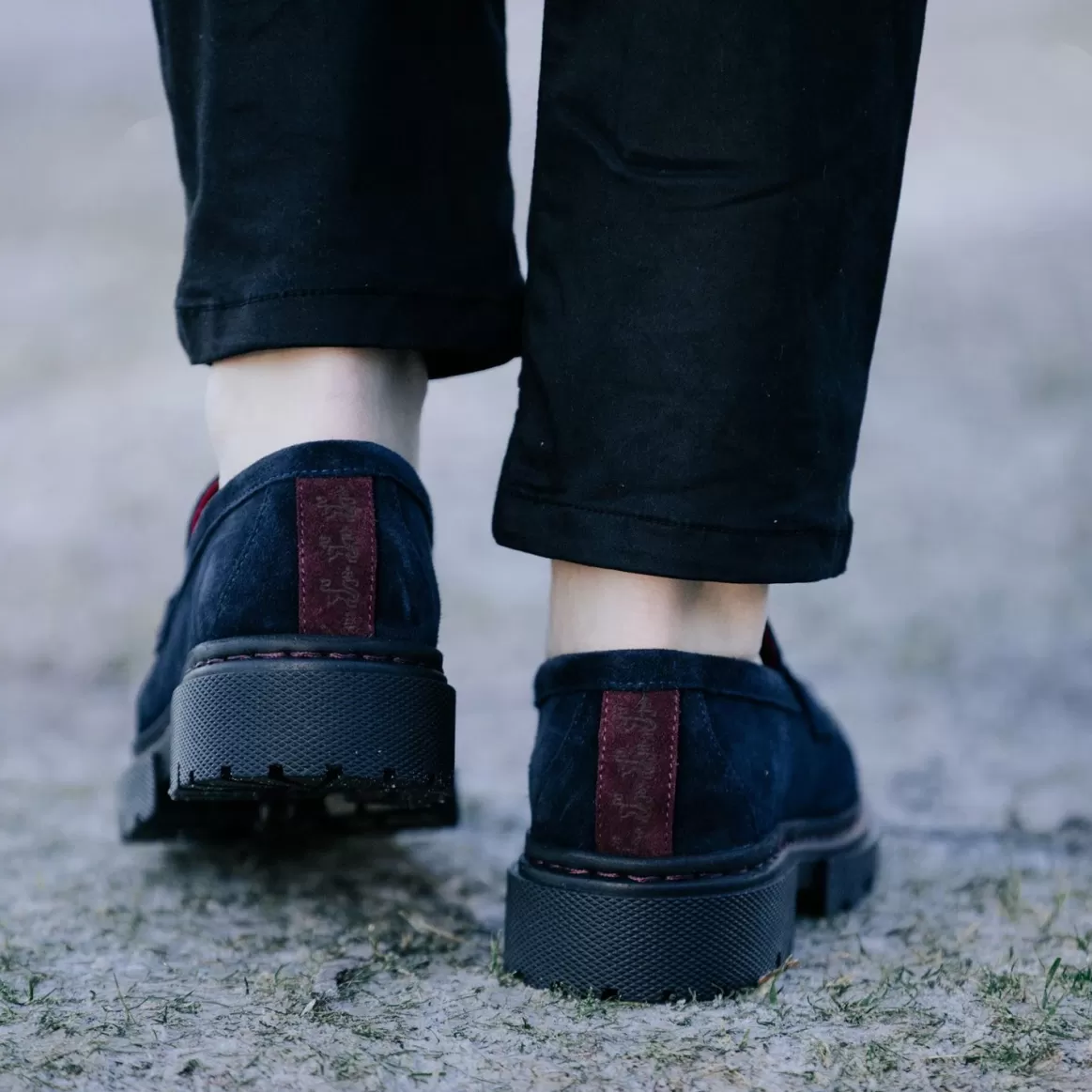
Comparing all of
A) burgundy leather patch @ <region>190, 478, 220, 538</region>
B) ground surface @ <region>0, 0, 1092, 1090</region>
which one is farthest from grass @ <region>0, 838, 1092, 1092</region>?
burgundy leather patch @ <region>190, 478, 220, 538</region>

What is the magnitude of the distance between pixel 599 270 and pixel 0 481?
7.96ft

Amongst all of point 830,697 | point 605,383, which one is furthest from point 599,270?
point 830,697

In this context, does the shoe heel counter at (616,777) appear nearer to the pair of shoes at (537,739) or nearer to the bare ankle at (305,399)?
the pair of shoes at (537,739)

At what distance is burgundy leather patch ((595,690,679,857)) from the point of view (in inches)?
36.3

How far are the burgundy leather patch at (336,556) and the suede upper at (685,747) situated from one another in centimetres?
15

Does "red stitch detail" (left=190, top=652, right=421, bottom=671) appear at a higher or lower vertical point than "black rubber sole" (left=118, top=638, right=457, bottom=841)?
higher

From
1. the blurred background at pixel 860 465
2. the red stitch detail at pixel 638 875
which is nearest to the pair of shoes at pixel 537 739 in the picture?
the red stitch detail at pixel 638 875

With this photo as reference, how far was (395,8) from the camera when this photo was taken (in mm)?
963

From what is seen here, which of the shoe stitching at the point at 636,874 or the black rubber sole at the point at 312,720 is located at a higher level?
the black rubber sole at the point at 312,720

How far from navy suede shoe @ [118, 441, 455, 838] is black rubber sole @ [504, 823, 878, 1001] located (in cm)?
11

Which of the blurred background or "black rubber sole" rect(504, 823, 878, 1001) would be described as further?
the blurred background

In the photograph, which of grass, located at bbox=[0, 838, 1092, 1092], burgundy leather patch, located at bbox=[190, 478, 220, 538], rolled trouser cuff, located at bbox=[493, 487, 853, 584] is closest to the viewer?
grass, located at bbox=[0, 838, 1092, 1092]

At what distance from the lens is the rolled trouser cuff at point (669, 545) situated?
899mm

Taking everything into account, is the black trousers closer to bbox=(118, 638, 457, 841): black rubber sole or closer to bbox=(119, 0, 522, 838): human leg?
bbox=(119, 0, 522, 838): human leg
